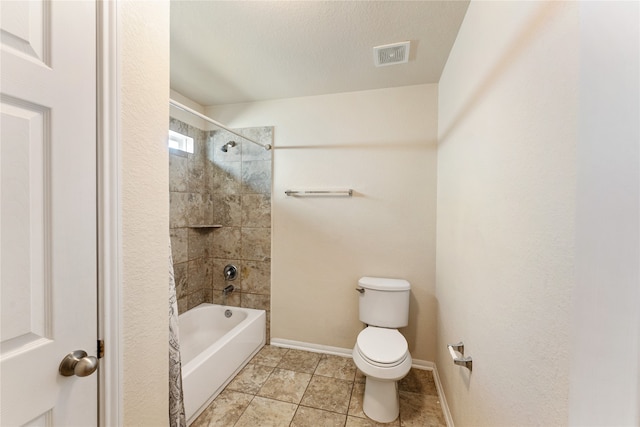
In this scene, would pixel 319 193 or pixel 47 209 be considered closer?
pixel 47 209

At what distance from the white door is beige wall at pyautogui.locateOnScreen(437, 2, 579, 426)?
1273 millimetres

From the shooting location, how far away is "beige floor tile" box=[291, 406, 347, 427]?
61.8 inches

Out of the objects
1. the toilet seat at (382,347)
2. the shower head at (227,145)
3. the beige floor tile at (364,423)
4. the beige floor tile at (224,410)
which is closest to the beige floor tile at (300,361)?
the beige floor tile at (224,410)

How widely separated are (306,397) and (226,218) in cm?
172

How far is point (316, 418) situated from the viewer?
5.29ft

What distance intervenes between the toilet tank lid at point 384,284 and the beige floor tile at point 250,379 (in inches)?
42.5

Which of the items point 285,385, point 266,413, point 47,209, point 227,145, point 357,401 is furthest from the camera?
point 227,145

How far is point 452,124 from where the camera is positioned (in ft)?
5.37

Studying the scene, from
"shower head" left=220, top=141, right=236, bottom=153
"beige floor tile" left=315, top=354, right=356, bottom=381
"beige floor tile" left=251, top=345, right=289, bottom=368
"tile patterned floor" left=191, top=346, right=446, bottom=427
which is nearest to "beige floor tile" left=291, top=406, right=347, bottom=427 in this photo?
"tile patterned floor" left=191, top=346, right=446, bottom=427

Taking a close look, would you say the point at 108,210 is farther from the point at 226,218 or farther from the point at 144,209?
the point at 226,218

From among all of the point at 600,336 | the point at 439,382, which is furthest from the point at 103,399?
the point at 439,382

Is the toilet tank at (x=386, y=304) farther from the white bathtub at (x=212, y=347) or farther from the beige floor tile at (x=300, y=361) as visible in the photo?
the white bathtub at (x=212, y=347)

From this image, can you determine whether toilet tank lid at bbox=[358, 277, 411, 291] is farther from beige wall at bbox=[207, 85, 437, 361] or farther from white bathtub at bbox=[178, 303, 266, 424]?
white bathtub at bbox=[178, 303, 266, 424]

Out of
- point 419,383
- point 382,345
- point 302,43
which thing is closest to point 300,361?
point 382,345
